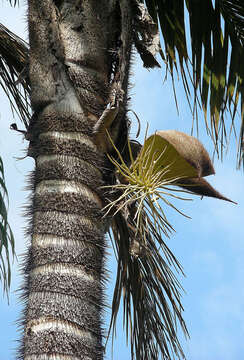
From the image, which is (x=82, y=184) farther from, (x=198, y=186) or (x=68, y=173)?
(x=198, y=186)

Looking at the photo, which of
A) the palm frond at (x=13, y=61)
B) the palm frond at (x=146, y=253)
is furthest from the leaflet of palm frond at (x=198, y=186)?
the palm frond at (x=13, y=61)

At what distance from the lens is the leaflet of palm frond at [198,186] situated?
290cm

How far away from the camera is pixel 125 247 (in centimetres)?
322

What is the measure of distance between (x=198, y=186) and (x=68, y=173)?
78 cm

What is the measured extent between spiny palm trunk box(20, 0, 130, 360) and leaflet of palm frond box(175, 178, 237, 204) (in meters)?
0.49

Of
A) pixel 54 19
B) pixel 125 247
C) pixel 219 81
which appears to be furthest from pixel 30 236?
pixel 219 81

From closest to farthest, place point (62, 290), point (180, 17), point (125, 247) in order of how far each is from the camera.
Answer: point (62, 290), point (125, 247), point (180, 17)

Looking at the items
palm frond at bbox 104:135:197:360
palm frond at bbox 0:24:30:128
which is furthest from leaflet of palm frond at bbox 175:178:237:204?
palm frond at bbox 0:24:30:128

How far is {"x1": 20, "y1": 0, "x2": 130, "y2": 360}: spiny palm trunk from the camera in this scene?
2.26 metres

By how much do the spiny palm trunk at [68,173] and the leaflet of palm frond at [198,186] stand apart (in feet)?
1.62

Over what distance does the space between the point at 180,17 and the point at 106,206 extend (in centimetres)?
196

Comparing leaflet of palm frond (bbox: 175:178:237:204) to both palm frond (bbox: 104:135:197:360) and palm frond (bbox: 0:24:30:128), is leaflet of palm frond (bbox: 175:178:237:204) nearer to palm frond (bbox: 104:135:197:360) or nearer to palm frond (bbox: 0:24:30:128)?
palm frond (bbox: 104:135:197:360)

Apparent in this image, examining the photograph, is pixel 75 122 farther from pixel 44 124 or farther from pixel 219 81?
pixel 219 81

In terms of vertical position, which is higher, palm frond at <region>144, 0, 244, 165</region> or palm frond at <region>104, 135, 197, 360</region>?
palm frond at <region>144, 0, 244, 165</region>
